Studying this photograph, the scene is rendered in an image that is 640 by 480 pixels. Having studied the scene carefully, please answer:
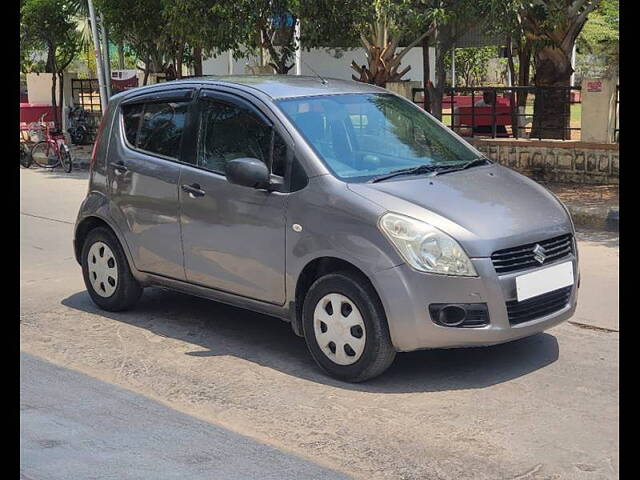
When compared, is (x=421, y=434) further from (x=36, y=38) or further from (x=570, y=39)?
(x=36, y=38)

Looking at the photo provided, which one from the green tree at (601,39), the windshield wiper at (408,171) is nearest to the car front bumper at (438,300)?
the windshield wiper at (408,171)

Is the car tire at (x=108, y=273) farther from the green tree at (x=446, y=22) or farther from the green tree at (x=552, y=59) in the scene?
the green tree at (x=552, y=59)

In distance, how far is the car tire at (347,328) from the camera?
538 cm

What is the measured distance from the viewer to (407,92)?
53.7ft

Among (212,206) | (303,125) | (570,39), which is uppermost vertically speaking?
(570,39)

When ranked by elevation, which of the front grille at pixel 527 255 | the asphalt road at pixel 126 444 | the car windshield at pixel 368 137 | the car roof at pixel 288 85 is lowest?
the asphalt road at pixel 126 444

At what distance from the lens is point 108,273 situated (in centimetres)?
729

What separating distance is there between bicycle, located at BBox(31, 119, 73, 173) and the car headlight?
14.5m

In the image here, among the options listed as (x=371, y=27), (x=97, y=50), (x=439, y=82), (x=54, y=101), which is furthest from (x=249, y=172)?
(x=54, y=101)

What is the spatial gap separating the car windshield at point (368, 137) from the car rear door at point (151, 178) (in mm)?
1049

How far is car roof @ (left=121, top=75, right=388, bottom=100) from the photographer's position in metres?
6.31

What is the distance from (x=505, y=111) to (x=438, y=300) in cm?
1055

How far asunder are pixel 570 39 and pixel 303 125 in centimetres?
983
